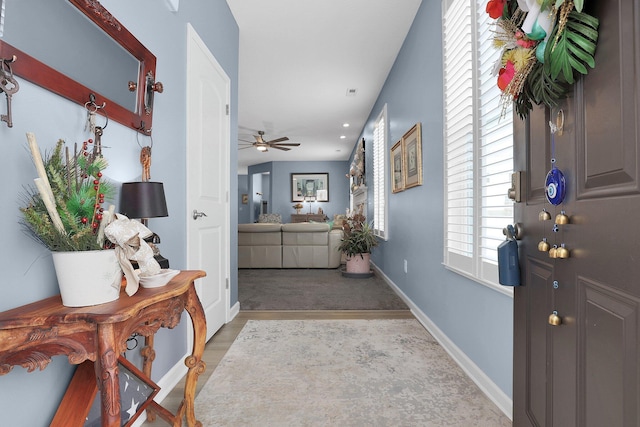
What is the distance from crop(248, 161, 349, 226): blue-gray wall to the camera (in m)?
10.8

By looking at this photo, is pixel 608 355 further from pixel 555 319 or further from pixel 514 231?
pixel 514 231

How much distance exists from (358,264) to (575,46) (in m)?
4.41

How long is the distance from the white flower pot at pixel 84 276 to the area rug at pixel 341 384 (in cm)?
92

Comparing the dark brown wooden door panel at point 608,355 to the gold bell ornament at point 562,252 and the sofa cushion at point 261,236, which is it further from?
A: the sofa cushion at point 261,236

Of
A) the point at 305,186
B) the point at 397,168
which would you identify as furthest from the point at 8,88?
the point at 305,186

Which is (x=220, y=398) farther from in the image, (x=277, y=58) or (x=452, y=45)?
(x=277, y=58)

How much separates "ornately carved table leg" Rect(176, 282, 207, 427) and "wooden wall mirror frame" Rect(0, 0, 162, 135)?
0.79 m

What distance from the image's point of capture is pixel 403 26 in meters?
3.25

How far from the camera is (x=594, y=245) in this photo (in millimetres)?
667

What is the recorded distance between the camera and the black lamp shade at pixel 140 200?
1.33 m

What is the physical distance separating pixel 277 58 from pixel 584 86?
3.71 m

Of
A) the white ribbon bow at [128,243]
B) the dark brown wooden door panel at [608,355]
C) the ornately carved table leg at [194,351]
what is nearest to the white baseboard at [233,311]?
the ornately carved table leg at [194,351]

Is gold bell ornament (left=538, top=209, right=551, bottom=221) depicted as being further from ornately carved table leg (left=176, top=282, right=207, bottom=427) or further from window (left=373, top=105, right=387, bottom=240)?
window (left=373, top=105, right=387, bottom=240)

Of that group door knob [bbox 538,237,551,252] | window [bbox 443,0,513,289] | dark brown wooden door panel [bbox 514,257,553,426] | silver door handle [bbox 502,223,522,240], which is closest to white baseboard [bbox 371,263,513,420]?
window [bbox 443,0,513,289]
